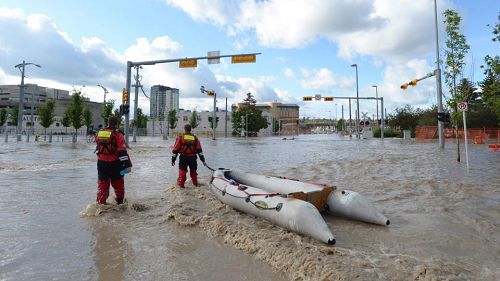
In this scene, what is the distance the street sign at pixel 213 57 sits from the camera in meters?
22.2

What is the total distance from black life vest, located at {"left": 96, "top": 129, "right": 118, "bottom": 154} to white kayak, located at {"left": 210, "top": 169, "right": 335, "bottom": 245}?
206 centimetres

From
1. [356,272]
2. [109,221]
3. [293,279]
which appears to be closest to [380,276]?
[356,272]

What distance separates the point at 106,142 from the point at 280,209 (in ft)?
10.8

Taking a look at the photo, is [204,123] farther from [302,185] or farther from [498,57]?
[302,185]

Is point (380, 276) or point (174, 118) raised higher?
point (174, 118)

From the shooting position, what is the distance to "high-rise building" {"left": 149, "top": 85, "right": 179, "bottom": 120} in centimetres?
10162

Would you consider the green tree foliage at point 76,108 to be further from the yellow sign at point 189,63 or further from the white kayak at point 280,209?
the white kayak at point 280,209

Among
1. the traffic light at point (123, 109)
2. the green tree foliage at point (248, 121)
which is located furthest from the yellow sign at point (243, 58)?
the green tree foliage at point (248, 121)

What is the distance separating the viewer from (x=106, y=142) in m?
6.92

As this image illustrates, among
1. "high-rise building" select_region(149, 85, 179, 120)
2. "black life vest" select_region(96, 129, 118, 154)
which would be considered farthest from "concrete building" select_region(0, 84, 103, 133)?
"black life vest" select_region(96, 129, 118, 154)

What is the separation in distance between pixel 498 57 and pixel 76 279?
68.6 ft

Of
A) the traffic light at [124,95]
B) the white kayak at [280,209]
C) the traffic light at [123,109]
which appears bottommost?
the white kayak at [280,209]

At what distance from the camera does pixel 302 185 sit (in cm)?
712

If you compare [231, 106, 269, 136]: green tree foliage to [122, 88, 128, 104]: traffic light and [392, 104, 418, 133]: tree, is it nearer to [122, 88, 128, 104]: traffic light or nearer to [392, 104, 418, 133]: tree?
[392, 104, 418, 133]: tree
